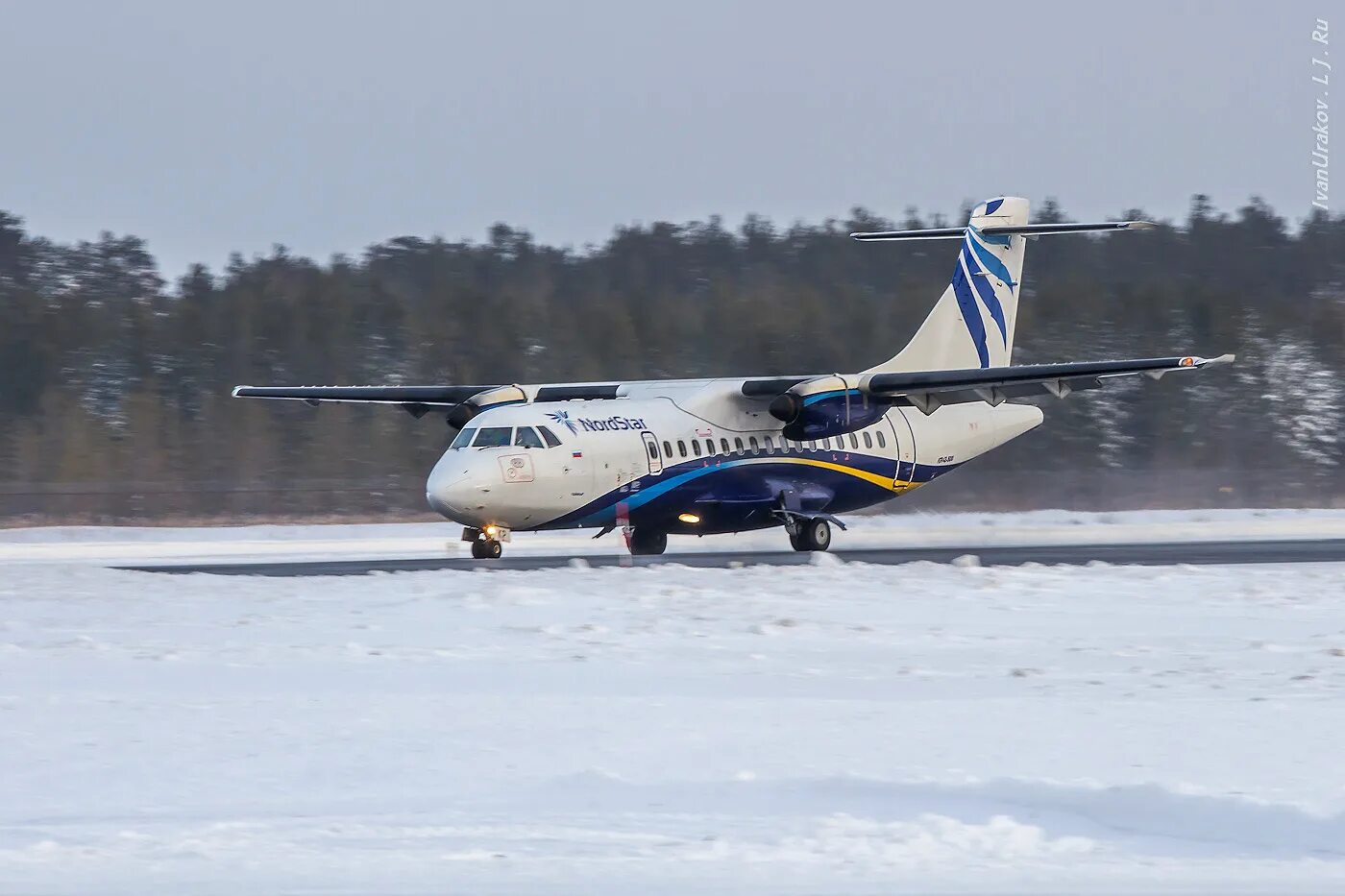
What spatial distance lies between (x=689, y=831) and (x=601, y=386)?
20502 millimetres

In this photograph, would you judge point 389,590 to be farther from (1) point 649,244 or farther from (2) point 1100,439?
(1) point 649,244

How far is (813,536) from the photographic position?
84.7 feet

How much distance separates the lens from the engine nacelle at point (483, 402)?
26125 millimetres

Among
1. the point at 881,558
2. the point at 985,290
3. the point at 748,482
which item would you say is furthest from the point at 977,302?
the point at 881,558

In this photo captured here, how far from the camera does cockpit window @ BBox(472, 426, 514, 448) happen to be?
22438 millimetres

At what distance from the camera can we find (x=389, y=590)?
16.6 m

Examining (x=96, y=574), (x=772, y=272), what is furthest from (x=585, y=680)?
(x=772, y=272)

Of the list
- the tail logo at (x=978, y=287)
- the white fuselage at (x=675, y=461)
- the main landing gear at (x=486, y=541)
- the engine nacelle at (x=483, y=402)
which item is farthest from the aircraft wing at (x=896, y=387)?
the main landing gear at (x=486, y=541)

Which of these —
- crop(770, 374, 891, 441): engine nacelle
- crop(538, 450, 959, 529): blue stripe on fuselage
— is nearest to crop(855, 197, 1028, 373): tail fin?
crop(538, 450, 959, 529): blue stripe on fuselage

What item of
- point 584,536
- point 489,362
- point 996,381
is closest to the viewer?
point 996,381

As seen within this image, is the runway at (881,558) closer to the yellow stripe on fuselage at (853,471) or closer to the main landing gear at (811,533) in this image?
the main landing gear at (811,533)

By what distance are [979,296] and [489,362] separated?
27.0 metres

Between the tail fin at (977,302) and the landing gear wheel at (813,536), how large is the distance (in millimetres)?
4269

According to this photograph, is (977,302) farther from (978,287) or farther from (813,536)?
(813,536)
